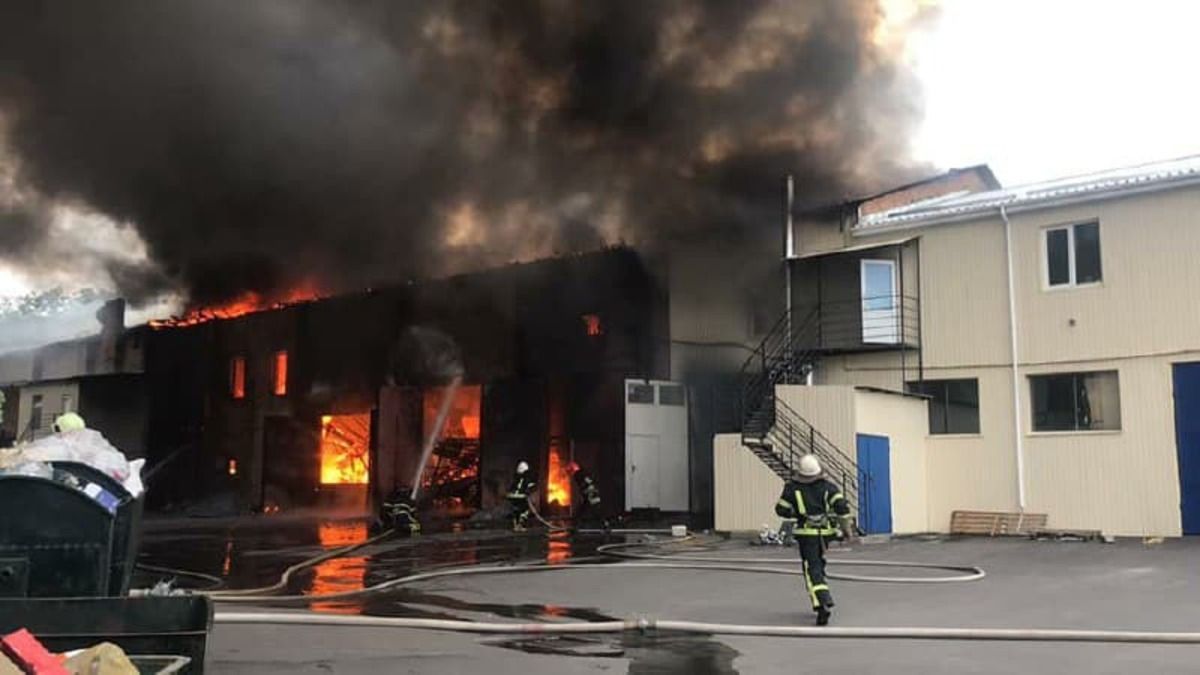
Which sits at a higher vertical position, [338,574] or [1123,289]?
[1123,289]

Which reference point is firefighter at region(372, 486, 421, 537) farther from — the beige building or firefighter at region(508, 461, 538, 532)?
the beige building

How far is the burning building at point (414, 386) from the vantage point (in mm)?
24719

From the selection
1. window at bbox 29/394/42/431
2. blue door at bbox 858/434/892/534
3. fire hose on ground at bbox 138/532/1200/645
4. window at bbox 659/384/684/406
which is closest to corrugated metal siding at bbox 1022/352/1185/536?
blue door at bbox 858/434/892/534

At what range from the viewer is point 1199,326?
16656 mm

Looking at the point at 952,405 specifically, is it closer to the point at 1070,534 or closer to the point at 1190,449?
the point at 1070,534

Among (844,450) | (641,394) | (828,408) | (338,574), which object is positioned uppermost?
(641,394)

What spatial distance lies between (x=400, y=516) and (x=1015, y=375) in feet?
38.9

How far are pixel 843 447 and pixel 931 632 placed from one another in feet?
34.3

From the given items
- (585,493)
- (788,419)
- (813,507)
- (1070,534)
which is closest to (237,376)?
(585,493)

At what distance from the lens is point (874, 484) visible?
707 inches

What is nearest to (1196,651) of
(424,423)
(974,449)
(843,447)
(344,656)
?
(344,656)

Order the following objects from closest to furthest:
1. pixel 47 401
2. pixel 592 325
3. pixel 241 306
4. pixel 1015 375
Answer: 1. pixel 1015 375
2. pixel 592 325
3. pixel 241 306
4. pixel 47 401

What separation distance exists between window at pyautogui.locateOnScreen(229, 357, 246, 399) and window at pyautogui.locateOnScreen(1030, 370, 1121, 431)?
2379cm

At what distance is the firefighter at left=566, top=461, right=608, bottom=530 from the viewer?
2142 cm
